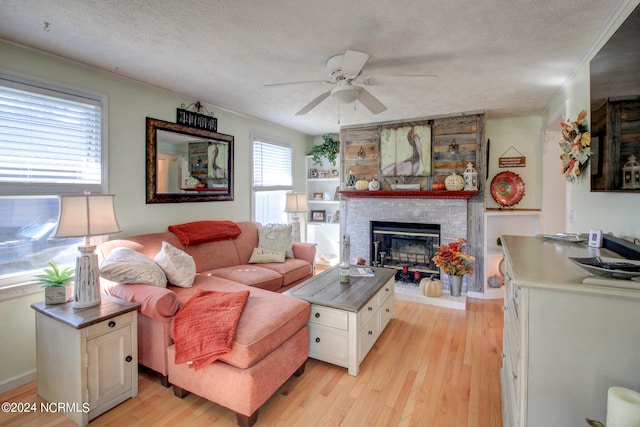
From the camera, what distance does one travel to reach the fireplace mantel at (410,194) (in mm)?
3987

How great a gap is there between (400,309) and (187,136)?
3.31 m

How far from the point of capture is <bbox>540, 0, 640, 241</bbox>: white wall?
5.72ft

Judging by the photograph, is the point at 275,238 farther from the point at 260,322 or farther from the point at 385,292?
the point at 260,322

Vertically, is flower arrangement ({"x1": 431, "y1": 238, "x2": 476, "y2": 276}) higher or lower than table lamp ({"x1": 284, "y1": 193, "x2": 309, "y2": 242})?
lower

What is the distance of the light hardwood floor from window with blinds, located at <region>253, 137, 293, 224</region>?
2.81 meters

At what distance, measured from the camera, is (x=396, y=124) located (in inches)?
178

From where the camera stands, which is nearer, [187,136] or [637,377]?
[637,377]

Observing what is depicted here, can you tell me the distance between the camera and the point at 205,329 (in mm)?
1886

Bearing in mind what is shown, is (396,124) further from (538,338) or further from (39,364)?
(39,364)

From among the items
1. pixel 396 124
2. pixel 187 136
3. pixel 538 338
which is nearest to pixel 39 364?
pixel 187 136

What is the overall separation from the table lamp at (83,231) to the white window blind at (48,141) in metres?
0.69

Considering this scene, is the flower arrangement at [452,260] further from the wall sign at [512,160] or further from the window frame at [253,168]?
the window frame at [253,168]

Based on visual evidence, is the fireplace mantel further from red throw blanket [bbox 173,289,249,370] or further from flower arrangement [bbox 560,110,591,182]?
red throw blanket [bbox 173,289,249,370]

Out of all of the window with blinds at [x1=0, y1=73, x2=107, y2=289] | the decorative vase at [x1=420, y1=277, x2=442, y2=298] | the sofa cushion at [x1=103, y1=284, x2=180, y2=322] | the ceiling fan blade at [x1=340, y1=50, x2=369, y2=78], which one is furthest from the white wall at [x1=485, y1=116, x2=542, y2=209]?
the window with blinds at [x1=0, y1=73, x2=107, y2=289]
